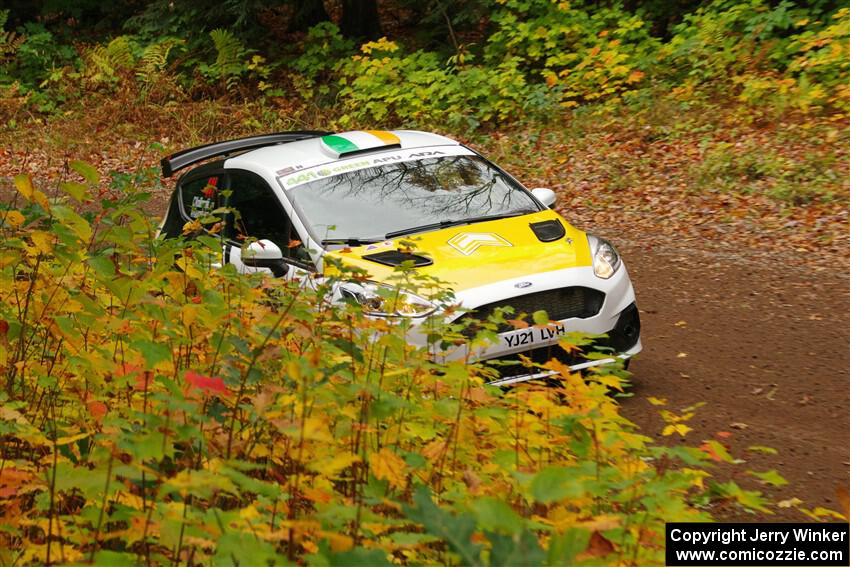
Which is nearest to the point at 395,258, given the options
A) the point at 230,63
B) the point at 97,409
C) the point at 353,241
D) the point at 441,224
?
the point at 353,241

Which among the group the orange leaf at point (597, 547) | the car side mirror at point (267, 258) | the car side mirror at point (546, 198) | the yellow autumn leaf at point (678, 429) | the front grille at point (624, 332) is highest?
the car side mirror at point (546, 198)

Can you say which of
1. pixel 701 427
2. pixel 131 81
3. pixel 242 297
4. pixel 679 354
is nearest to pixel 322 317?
pixel 242 297

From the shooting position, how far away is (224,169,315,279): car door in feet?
22.7

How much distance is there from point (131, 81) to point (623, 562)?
19.6m

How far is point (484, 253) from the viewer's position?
651 cm

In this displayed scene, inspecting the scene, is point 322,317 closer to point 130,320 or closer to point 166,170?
point 130,320

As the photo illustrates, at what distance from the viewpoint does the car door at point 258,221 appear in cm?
692

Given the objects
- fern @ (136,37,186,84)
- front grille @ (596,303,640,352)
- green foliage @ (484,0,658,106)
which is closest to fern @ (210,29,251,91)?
fern @ (136,37,186,84)

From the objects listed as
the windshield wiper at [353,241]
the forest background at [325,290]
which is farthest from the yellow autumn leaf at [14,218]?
the windshield wiper at [353,241]

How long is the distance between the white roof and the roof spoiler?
0.29ft

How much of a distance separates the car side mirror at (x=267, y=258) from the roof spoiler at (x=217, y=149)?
1.27 meters

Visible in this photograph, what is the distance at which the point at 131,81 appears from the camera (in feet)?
67.6

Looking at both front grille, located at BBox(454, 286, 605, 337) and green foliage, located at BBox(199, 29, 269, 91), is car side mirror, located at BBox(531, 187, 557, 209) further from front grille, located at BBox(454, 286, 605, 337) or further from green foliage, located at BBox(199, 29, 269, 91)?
green foliage, located at BBox(199, 29, 269, 91)

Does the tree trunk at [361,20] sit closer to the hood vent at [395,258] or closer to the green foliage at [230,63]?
the green foliage at [230,63]
